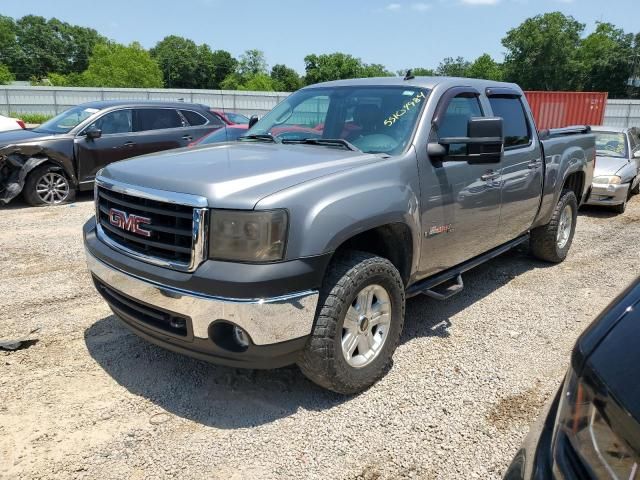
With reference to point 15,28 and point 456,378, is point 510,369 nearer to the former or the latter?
point 456,378

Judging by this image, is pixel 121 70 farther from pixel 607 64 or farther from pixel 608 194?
pixel 608 194

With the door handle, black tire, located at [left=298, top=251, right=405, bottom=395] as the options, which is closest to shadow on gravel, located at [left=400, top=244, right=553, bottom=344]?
black tire, located at [left=298, top=251, right=405, bottom=395]

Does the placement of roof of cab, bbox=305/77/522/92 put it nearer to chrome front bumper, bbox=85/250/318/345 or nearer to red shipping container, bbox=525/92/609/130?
chrome front bumper, bbox=85/250/318/345

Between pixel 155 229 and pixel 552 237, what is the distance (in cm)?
451

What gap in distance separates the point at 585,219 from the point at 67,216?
8.48 m

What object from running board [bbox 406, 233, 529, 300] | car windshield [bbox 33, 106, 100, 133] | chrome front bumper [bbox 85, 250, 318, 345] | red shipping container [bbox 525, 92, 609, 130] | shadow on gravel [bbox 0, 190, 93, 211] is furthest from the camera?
red shipping container [bbox 525, 92, 609, 130]

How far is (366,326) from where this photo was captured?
317 centimetres

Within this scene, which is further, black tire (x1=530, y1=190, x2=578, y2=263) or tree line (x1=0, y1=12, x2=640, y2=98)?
tree line (x1=0, y1=12, x2=640, y2=98)

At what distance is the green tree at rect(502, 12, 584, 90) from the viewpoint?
69.0 meters

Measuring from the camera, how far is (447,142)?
3.57 meters

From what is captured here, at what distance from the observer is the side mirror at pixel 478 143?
339cm

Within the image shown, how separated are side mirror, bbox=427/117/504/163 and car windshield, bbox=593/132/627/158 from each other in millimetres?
7698

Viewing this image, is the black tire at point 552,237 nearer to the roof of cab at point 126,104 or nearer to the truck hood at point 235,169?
the truck hood at point 235,169

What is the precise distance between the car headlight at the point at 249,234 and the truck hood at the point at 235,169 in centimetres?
6
